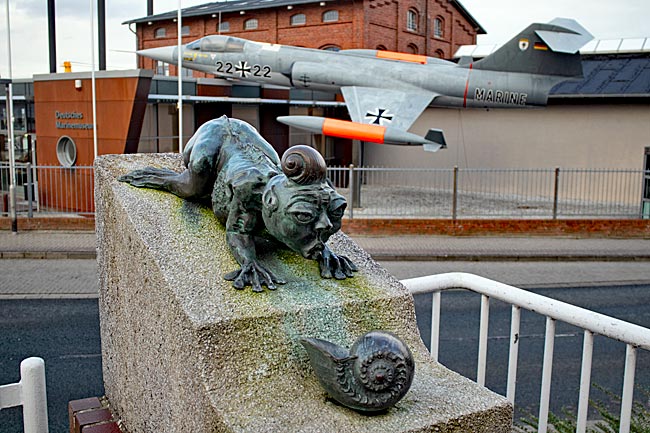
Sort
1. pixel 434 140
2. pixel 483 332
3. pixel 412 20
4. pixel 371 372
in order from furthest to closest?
1. pixel 412 20
2. pixel 434 140
3. pixel 483 332
4. pixel 371 372

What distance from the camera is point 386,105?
72.7ft

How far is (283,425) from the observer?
2.50 metres

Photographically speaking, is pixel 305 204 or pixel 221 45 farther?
pixel 221 45

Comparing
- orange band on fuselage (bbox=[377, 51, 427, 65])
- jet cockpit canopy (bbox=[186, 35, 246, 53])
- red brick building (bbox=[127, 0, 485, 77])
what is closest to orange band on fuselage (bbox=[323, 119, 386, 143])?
orange band on fuselage (bbox=[377, 51, 427, 65])

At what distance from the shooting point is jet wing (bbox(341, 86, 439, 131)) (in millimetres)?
21641

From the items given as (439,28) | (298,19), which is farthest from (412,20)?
(298,19)

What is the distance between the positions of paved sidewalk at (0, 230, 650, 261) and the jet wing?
5898 millimetres

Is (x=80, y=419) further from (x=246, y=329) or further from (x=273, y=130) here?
(x=273, y=130)

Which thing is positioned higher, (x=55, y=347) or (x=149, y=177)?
(x=149, y=177)

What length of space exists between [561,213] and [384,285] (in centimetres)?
1618

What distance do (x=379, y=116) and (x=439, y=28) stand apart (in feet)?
55.0

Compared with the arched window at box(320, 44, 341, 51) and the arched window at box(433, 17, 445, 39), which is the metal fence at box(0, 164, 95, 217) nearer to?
the arched window at box(320, 44, 341, 51)

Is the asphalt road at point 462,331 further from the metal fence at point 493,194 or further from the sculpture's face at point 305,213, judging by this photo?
the metal fence at point 493,194

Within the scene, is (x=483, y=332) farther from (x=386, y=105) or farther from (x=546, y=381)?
(x=386, y=105)
